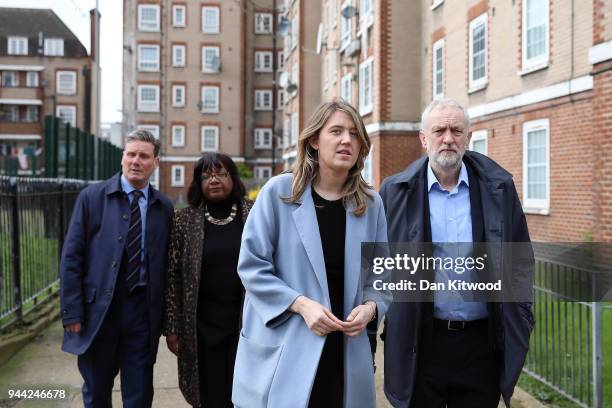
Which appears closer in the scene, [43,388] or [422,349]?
[422,349]

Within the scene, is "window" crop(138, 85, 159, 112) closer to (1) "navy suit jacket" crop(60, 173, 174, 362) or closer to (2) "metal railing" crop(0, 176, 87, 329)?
(2) "metal railing" crop(0, 176, 87, 329)

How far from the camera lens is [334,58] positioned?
115ft

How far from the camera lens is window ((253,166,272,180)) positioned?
6147 centimetres

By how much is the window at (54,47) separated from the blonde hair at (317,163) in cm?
5683

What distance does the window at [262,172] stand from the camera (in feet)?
202

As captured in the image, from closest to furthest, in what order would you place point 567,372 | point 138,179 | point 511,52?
point 138,179
point 567,372
point 511,52

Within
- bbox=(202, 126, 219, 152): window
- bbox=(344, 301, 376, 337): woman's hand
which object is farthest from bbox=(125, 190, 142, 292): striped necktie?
bbox=(202, 126, 219, 152): window

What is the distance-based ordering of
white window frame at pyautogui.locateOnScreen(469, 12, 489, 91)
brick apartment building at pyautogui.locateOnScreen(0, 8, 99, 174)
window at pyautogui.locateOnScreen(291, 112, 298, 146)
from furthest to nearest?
brick apartment building at pyautogui.locateOnScreen(0, 8, 99, 174) < window at pyautogui.locateOnScreen(291, 112, 298, 146) < white window frame at pyautogui.locateOnScreen(469, 12, 489, 91)

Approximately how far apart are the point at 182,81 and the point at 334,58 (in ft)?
88.7

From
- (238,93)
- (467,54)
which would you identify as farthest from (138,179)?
(238,93)

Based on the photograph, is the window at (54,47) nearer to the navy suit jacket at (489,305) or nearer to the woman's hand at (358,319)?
the navy suit jacket at (489,305)

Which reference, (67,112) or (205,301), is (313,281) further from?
(67,112)

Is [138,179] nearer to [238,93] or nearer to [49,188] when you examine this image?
[49,188]

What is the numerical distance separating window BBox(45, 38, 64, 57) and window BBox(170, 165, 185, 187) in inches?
565
